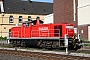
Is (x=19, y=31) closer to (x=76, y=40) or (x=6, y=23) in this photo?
(x=76, y=40)

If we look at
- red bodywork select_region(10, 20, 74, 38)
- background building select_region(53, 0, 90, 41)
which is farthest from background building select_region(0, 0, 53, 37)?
red bodywork select_region(10, 20, 74, 38)

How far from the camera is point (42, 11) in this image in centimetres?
7225

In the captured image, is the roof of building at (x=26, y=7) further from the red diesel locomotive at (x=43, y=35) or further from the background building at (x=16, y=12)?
the red diesel locomotive at (x=43, y=35)

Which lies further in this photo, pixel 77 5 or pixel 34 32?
pixel 77 5

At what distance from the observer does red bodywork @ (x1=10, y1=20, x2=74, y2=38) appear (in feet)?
81.1

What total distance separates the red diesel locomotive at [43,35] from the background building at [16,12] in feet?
112

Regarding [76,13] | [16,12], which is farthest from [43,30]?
[16,12]

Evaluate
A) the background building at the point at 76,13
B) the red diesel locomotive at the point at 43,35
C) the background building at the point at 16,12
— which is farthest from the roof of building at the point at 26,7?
the red diesel locomotive at the point at 43,35

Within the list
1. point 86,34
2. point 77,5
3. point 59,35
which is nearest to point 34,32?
point 59,35

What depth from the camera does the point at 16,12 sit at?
2672 inches

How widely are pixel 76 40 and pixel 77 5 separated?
21.5 meters

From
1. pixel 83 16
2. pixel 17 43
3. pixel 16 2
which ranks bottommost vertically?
pixel 17 43

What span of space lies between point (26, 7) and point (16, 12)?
4357 mm

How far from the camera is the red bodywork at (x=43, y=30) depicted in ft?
81.1
